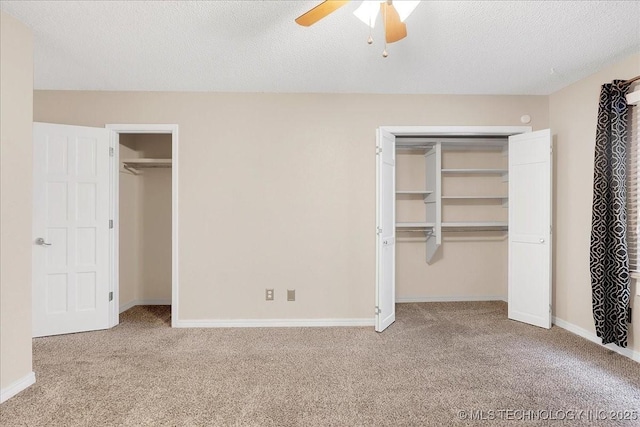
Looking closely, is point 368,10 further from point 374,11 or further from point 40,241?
point 40,241

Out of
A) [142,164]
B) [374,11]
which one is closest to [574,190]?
[374,11]

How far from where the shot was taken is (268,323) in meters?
3.75

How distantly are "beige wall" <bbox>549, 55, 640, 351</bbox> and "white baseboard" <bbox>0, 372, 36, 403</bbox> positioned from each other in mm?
4584

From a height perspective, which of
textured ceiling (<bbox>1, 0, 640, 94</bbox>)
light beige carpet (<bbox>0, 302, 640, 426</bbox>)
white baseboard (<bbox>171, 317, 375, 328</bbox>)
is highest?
textured ceiling (<bbox>1, 0, 640, 94</bbox>)

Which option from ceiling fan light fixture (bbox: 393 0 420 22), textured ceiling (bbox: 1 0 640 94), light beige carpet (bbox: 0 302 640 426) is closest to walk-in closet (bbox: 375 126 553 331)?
textured ceiling (bbox: 1 0 640 94)

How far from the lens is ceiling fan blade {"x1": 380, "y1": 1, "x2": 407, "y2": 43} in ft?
5.99

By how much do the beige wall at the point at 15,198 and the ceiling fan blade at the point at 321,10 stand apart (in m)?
1.96

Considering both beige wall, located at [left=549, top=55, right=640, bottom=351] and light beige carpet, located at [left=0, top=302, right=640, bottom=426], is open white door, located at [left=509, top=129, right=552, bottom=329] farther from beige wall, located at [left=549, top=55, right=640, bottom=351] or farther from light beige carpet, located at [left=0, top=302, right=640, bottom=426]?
light beige carpet, located at [left=0, top=302, right=640, bottom=426]

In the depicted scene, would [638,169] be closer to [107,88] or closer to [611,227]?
[611,227]

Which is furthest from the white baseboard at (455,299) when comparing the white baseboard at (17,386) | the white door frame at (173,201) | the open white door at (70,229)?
the white baseboard at (17,386)

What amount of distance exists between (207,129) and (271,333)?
7.22 feet

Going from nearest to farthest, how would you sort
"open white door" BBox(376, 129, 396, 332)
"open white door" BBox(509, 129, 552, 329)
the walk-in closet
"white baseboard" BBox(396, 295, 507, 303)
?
"open white door" BBox(376, 129, 396, 332) < "open white door" BBox(509, 129, 552, 329) < the walk-in closet < "white baseboard" BBox(396, 295, 507, 303)

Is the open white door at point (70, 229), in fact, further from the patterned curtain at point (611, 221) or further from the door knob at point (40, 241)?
the patterned curtain at point (611, 221)

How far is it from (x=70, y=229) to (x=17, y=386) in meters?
1.56
